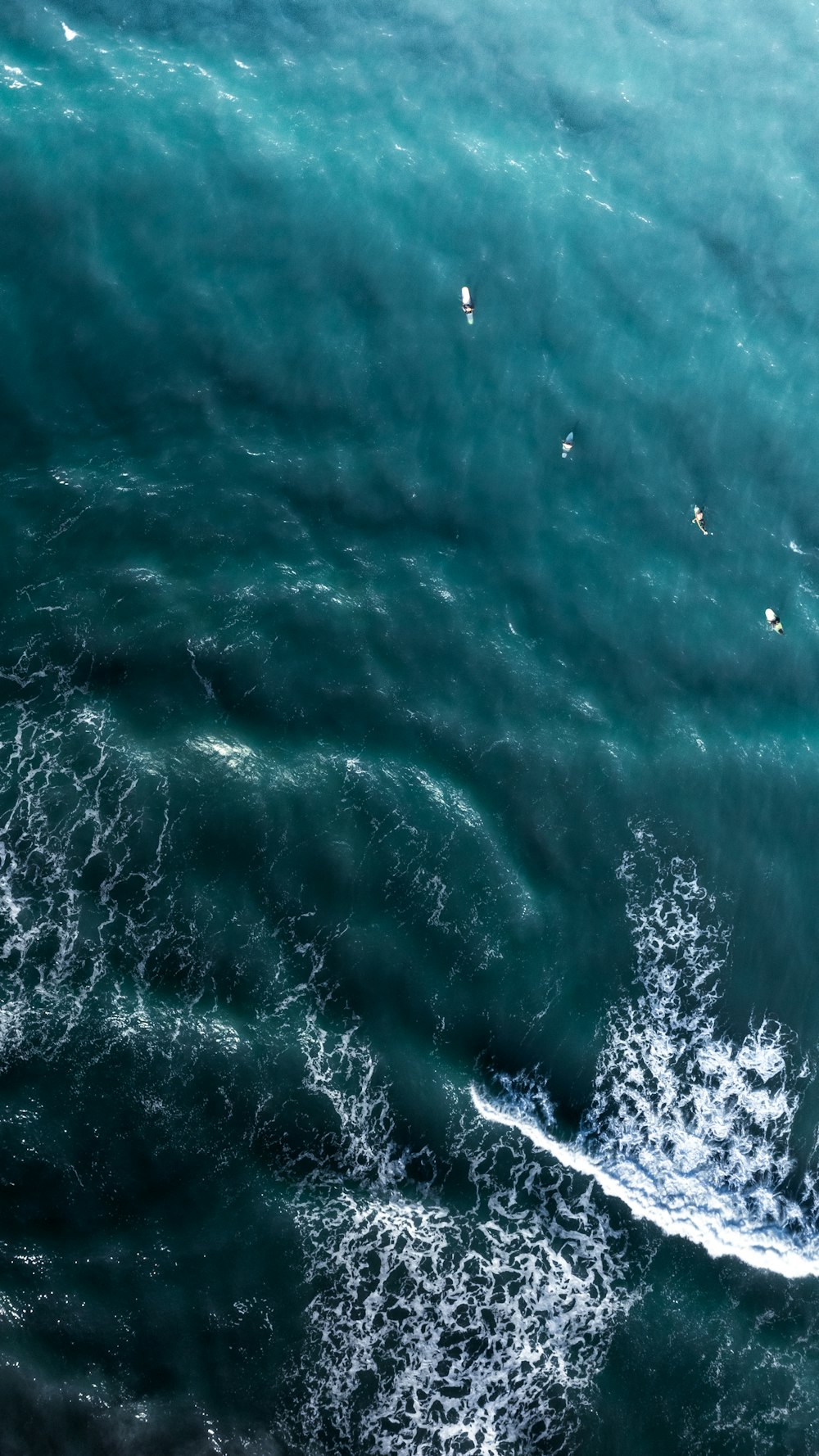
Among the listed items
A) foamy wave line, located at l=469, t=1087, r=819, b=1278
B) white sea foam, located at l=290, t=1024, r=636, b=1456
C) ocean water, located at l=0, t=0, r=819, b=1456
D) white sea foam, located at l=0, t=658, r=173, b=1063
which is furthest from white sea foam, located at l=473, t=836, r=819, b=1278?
white sea foam, located at l=0, t=658, r=173, b=1063

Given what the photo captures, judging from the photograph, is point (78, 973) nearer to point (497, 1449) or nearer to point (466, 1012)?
point (466, 1012)

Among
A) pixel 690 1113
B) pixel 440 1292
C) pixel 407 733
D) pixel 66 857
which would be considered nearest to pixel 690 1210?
pixel 690 1113

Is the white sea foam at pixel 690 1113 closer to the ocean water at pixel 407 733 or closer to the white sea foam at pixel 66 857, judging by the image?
the ocean water at pixel 407 733

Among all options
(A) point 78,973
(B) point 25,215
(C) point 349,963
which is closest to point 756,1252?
(C) point 349,963

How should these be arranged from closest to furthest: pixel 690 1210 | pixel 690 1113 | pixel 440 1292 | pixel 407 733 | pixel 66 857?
pixel 440 1292, pixel 690 1210, pixel 66 857, pixel 690 1113, pixel 407 733

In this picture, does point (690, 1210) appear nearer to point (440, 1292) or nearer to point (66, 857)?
point (440, 1292)
